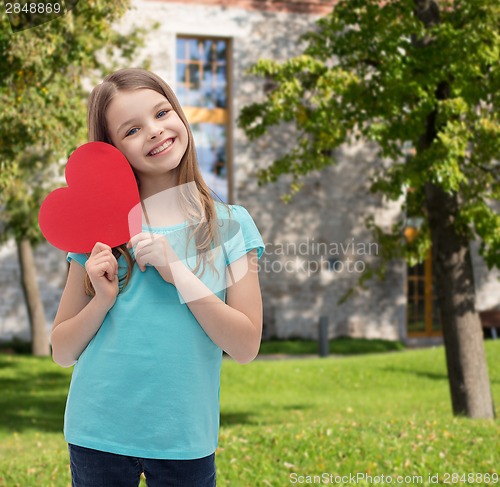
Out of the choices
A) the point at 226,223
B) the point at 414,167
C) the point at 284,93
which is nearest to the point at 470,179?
the point at 414,167

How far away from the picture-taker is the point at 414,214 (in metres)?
8.52

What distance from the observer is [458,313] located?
7473 millimetres

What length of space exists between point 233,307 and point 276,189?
A: 1550cm

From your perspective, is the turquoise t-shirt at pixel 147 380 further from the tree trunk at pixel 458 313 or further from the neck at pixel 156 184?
the tree trunk at pixel 458 313

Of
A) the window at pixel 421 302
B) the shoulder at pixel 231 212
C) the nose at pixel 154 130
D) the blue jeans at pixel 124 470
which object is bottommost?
the window at pixel 421 302

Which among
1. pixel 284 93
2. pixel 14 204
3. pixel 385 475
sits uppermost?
pixel 284 93

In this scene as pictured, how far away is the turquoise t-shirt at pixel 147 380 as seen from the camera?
1676mm

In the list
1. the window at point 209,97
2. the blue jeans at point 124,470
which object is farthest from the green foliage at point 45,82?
the window at point 209,97

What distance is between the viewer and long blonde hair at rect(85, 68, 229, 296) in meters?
1.74

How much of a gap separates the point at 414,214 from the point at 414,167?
1.65 metres

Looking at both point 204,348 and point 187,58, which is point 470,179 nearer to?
point 204,348

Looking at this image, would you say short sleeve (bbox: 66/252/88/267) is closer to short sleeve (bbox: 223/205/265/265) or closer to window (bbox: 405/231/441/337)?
short sleeve (bbox: 223/205/265/265)

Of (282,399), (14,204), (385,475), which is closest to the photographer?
(385,475)

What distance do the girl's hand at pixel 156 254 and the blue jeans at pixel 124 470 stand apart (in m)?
0.42
